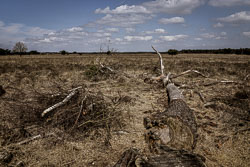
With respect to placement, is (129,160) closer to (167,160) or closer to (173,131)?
(167,160)

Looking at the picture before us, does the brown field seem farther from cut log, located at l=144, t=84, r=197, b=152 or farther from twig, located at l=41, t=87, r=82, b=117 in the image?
cut log, located at l=144, t=84, r=197, b=152

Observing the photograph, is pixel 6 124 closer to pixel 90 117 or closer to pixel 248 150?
pixel 90 117

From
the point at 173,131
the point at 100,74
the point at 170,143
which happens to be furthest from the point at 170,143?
the point at 100,74

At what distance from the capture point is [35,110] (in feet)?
13.1

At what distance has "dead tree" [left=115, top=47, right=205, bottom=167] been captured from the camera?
2109mm

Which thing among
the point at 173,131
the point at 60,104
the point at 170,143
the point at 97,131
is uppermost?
the point at 60,104

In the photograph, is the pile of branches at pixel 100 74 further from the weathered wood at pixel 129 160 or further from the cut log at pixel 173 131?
the weathered wood at pixel 129 160

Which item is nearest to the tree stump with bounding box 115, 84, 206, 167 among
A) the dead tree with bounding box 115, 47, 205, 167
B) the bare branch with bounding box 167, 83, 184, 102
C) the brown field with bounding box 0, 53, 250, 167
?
the dead tree with bounding box 115, 47, 205, 167

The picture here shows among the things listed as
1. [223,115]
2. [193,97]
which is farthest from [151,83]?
[223,115]

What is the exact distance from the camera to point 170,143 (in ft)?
8.87

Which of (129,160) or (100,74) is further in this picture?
(100,74)

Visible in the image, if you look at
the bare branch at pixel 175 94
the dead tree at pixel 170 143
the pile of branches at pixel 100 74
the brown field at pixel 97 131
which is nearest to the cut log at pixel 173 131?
the dead tree at pixel 170 143

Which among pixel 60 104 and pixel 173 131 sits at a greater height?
pixel 60 104

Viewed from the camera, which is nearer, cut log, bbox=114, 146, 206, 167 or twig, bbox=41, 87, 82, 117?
cut log, bbox=114, 146, 206, 167
